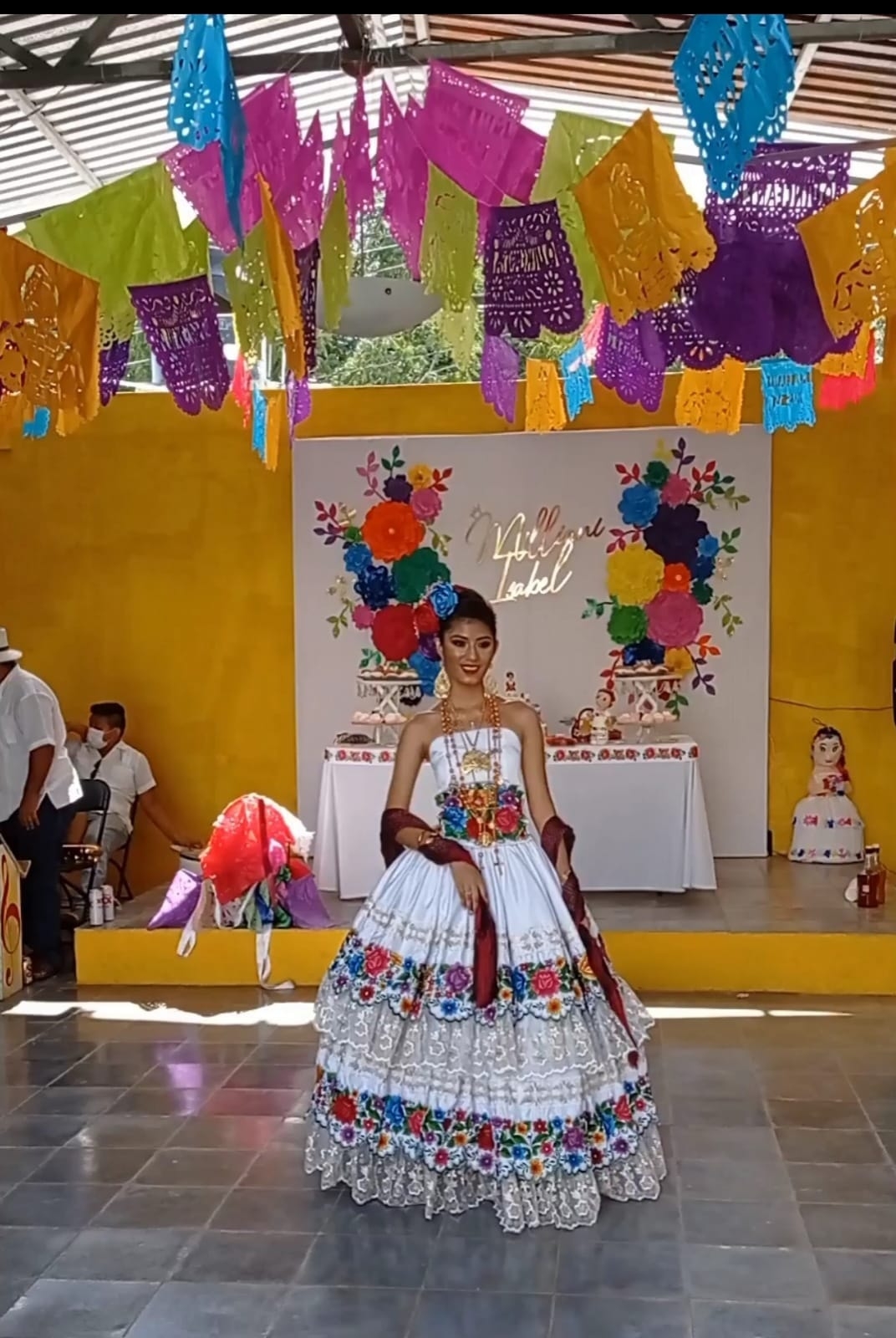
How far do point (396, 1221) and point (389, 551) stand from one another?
4629mm

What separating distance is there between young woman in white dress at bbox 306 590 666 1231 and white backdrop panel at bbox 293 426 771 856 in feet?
13.0

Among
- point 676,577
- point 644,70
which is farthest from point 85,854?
point 644,70

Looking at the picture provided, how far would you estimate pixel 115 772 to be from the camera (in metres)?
7.89

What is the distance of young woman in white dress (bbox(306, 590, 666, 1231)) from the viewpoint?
367cm

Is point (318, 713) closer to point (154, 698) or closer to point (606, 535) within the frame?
point (154, 698)

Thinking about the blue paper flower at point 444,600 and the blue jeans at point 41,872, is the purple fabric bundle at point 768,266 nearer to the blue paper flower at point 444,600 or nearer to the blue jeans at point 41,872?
the blue paper flower at point 444,600

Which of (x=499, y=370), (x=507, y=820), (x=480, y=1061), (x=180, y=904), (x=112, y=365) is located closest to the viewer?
(x=480, y=1061)

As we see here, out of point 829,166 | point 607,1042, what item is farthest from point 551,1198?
point 829,166

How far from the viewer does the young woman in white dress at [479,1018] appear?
3.67 metres

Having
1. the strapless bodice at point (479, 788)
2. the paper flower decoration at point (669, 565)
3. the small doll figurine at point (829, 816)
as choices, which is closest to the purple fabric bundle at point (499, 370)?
the strapless bodice at point (479, 788)

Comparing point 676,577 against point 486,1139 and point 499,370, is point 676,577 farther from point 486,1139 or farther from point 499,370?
point 486,1139

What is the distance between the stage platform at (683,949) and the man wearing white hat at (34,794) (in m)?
0.31

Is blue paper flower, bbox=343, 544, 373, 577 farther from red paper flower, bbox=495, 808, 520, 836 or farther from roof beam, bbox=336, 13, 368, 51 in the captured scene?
red paper flower, bbox=495, 808, 520, 836

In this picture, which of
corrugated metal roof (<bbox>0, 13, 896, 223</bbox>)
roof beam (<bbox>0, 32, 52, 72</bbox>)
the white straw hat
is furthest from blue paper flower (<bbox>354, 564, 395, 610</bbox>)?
roof beam (<bbox>0, 32, 52, 72</bbox>)
